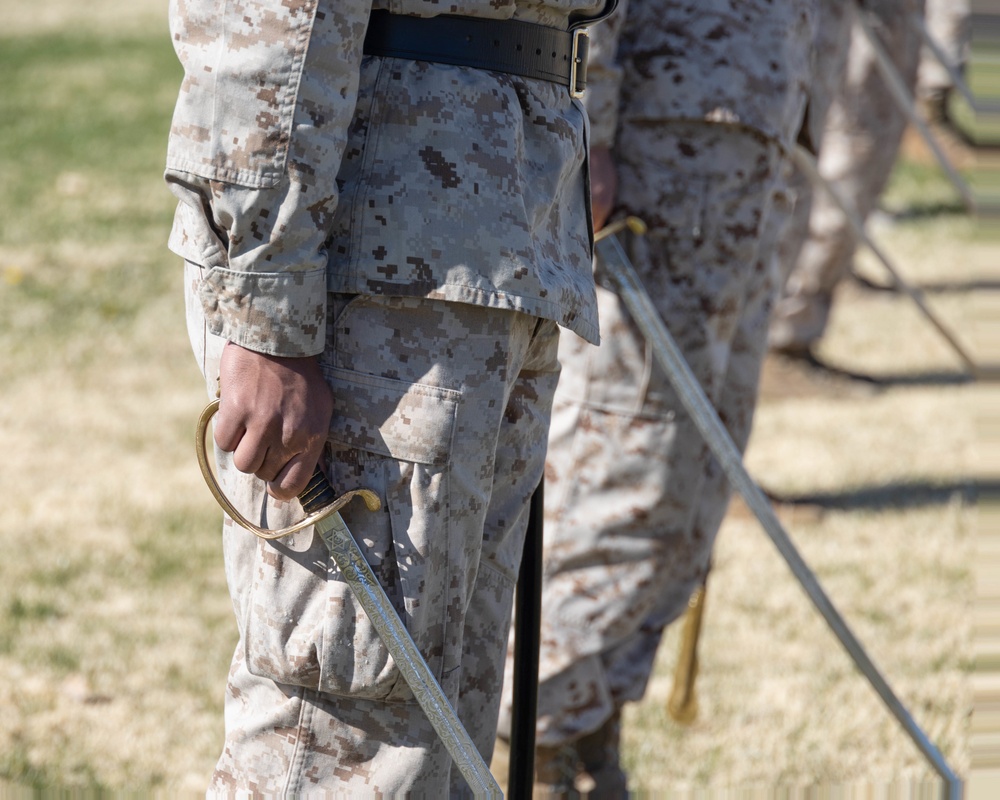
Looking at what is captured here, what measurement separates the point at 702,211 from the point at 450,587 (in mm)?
1058

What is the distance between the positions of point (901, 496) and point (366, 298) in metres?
3.40

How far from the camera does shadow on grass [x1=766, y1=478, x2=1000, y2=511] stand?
437cm

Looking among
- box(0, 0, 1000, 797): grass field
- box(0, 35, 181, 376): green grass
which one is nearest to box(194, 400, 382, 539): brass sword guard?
box(0, 0, 1000, 797): grass field

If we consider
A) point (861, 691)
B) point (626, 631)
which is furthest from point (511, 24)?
point (861, 691)

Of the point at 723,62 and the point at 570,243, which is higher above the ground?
the point at 723,62

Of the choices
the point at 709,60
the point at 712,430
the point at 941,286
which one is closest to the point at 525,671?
the point at 712,430

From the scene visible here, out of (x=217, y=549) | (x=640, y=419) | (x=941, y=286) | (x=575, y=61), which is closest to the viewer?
(x=575, y=61)

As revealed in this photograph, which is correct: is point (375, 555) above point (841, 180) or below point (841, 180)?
below

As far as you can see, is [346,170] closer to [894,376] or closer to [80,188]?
[894,376]

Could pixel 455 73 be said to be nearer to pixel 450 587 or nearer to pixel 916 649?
pixel 450 587

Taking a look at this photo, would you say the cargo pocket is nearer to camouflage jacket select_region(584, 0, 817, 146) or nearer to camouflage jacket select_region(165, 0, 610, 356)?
camouflage jacket select_region(165, 0, 610, 356)

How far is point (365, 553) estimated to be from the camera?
61.2 inches

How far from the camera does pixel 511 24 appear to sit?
5.16 ft

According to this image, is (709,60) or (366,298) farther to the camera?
(709,60)
